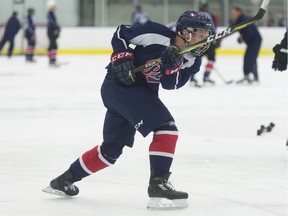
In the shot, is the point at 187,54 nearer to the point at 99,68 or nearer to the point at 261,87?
the point at 261,87

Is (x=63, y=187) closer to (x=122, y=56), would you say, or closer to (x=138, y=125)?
(x=138, y=125)

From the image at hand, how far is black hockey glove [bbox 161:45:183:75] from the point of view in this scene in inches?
138

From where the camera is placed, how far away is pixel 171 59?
138 inches

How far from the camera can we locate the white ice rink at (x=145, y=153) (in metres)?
3.81

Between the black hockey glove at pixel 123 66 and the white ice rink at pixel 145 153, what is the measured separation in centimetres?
55

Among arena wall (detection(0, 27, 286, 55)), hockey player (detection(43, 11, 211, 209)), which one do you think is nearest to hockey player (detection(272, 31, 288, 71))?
hockey player (detection(43, 11, 211, 209))

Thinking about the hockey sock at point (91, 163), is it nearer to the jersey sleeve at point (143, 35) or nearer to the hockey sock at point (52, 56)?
the jersey sleeve at point (143, 35)

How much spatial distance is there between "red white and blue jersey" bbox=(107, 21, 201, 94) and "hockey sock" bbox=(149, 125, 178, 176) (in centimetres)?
20

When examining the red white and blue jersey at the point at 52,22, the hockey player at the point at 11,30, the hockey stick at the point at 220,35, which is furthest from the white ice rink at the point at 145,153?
the hockey player at the point at 11,30

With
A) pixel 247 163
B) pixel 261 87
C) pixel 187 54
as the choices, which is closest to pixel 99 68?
pixel 261 87

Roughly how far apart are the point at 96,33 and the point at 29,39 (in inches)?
111

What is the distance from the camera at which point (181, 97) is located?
9492mm

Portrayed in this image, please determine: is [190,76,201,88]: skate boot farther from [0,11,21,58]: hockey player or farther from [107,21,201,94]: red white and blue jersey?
[107,21,201,94]: red white and blue jersey

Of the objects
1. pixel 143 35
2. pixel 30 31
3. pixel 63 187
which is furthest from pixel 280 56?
pixel 30 31
